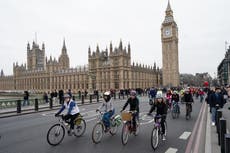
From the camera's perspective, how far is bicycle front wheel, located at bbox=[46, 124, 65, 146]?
760 centimetres

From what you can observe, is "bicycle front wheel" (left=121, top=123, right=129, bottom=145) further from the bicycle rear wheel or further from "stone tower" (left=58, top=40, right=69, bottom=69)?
"stone tower" (left=58, top=40, right=69, bottom=69)

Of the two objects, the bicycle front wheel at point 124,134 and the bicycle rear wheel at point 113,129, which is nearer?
the bicycle front wheel at point 124,134

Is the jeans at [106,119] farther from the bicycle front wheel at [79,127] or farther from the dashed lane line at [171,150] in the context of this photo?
the dashed lane line at [171,150]

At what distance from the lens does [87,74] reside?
9569 cm

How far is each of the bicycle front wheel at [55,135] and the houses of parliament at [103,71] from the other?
64.5 metres

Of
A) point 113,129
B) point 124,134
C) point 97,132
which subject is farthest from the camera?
point 113,129

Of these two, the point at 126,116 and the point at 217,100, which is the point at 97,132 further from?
the point at 217,100

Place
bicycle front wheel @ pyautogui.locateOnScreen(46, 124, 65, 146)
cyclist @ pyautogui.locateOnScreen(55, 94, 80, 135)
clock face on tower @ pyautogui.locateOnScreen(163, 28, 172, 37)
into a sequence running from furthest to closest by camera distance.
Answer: clock face on tower @ pyautogui.locateOnScreen(163, 28, 172, 37) < cyclist @ pyautogui.locateOnScreen(55, 94, 80, 135) < bicycle front wheel @ pyautogui.locateOnScreen(46, 124, 65, 146)

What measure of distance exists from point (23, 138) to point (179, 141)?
6297mm

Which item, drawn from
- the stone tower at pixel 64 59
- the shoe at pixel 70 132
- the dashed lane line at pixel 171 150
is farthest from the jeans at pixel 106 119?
the stone tower at pixel 64 59

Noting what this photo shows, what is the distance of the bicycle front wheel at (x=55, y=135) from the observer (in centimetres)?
760

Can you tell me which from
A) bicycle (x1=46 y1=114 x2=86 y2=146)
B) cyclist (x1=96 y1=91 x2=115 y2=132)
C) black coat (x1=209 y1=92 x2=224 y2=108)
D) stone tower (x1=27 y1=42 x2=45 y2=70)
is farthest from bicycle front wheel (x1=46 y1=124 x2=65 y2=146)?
stone tower (x1=27 y1=42 x2=45 y2=70)

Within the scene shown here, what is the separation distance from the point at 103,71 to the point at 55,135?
80169mm

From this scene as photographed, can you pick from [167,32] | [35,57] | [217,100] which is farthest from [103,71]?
[217,100]
